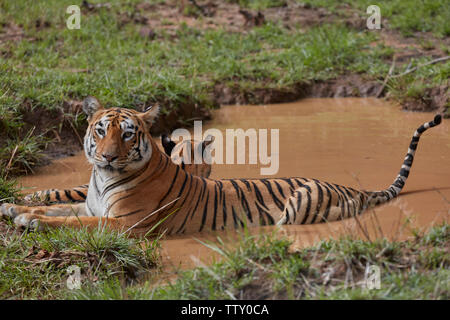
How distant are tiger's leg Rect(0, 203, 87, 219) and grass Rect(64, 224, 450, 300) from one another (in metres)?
1.22

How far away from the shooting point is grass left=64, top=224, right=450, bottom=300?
312 cm

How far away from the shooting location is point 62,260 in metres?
3.98

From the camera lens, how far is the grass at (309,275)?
312cm

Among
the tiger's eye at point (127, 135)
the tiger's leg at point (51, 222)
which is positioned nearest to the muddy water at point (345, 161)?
the tiger's leg at point (51, 222)

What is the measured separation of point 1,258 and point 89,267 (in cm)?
57

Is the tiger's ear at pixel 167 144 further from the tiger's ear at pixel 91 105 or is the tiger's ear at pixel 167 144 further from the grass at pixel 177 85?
the grass at pixel 177 85

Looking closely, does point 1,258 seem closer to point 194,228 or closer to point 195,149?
point 194,228

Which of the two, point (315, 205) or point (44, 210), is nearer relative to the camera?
point (44, 210)

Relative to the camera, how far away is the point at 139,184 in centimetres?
484

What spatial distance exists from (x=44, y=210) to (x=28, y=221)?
33 cm

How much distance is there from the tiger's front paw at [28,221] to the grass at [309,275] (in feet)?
3.32

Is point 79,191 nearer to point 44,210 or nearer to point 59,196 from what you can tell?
point 59,196

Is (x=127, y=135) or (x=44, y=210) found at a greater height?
(x=127, y=135)

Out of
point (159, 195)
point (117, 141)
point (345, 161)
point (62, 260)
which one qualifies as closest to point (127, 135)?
point (117, 141)
